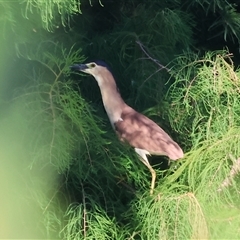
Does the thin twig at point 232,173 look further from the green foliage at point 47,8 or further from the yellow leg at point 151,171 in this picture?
the green foliage at point 47,8

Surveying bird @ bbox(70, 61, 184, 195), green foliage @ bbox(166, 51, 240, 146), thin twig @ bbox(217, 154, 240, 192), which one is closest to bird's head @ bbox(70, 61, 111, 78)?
bird @ bbox(70, 61, 184, 195)

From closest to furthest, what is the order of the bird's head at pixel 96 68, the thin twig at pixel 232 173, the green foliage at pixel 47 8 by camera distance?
the green foliage at pixel 47 8 < the thin twig at pixel 232 173 < the bird's head at pixel 96 68

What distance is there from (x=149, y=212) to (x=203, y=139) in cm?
18

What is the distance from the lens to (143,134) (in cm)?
117

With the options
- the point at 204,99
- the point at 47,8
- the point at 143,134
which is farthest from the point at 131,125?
the point at 47,8

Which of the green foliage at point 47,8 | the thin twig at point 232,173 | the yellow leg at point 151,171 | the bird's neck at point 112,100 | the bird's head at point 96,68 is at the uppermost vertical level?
the green foliage at point 47,8

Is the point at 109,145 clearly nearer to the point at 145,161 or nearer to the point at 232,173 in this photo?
the point at 145,161

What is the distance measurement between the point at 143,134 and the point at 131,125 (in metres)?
0.03

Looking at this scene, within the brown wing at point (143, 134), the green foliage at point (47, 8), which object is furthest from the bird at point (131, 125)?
the green foliage at point (47, 8)

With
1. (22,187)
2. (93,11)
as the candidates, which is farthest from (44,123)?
(93,11)

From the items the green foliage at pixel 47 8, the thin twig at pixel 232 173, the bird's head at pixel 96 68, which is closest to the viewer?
the green foliage at pixel 47 8

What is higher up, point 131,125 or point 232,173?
point 131,125

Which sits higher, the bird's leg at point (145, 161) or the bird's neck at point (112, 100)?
the bird's neck at point (112, 100)

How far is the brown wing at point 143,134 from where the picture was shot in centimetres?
114
